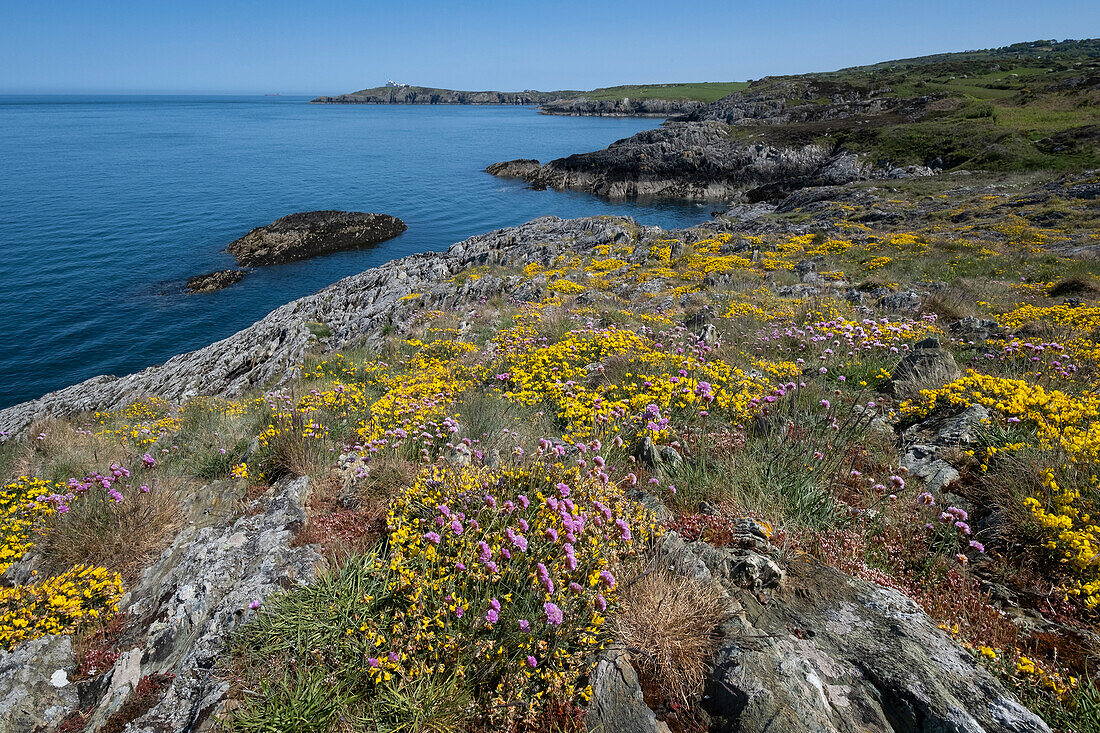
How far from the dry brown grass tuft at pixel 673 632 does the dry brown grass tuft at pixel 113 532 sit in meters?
4.73

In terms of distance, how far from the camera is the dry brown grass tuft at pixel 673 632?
2.80 meters

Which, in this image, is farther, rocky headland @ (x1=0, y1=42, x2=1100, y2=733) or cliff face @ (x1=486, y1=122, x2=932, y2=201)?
cliff face @ (x1=486, y1=122, x2=932, y2=201)

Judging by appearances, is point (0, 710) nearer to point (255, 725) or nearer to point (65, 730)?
point (65, 730)

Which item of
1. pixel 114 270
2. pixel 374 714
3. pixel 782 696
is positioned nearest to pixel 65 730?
pixel 374 714

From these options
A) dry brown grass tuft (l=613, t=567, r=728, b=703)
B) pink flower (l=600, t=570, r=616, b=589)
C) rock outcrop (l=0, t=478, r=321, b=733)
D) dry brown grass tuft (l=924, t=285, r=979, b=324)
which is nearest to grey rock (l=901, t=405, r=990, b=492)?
dry brown grass tuft (l=613, t=567, r=728, b=703)

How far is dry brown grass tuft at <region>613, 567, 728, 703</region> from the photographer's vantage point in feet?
9.18

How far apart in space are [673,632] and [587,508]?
3.22 ft

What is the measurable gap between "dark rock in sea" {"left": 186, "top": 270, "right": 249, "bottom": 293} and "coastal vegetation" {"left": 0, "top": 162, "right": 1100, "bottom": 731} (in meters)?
29.8

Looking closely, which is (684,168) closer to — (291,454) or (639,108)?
(291,454)

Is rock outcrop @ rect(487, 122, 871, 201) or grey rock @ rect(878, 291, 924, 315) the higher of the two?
rock outcrop @ rect(487, 122, 871, 201)

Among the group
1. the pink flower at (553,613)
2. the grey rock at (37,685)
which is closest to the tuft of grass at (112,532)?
the grey rock at (37,685)

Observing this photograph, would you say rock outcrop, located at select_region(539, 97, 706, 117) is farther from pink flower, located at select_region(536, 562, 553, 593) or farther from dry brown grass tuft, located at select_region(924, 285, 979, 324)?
pink flower, located at select_region(536, 562, 553, 593)

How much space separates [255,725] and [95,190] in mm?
77750

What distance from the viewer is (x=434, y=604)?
3.03 meters
